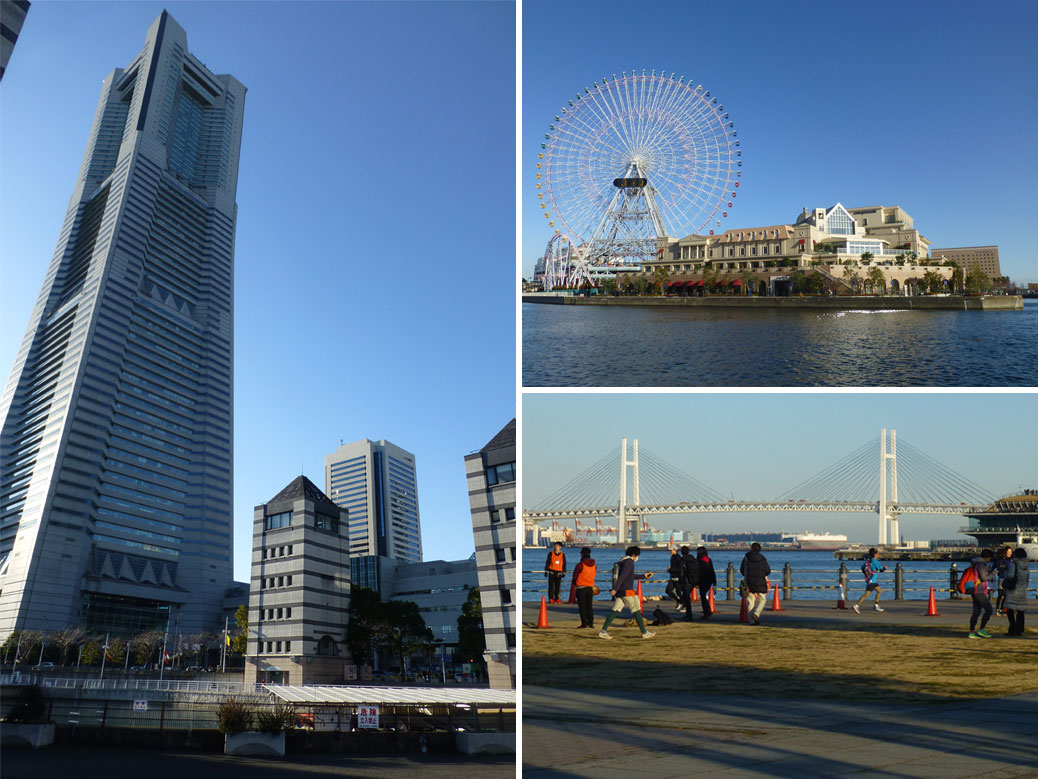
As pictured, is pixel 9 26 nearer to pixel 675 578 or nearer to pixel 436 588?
pixel 675 578

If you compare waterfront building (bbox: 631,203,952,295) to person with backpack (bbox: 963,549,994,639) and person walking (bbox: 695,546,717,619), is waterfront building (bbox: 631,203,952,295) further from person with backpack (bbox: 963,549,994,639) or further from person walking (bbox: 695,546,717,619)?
person with backpack (bbox: 963,549,994,639)

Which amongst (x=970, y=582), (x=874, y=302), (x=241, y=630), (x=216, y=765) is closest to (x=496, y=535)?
(x=216, y=765)

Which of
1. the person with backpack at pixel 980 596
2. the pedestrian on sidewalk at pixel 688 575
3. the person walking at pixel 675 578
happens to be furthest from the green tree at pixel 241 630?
the person with backpack at pixel 980 596

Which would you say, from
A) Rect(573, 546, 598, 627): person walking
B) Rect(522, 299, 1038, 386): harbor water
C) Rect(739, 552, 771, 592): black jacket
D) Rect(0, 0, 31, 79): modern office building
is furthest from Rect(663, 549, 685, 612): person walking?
Rect(0, 0, 31, 79): modern office building

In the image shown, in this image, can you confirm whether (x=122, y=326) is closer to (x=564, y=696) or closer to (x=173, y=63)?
(x=173, y=63)

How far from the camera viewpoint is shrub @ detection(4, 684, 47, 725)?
26359mm

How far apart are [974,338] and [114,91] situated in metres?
172

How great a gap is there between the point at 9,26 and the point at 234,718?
21696 millimetres

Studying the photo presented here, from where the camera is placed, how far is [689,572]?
16.6m

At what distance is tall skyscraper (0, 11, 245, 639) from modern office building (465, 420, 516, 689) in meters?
83.2

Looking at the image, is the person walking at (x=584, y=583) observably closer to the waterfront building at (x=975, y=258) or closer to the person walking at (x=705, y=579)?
the person walking at (x=705, y=579)

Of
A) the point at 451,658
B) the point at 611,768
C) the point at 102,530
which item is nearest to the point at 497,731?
the point at 611,768

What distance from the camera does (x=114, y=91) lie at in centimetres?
17250

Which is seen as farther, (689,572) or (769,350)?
(769,350)
